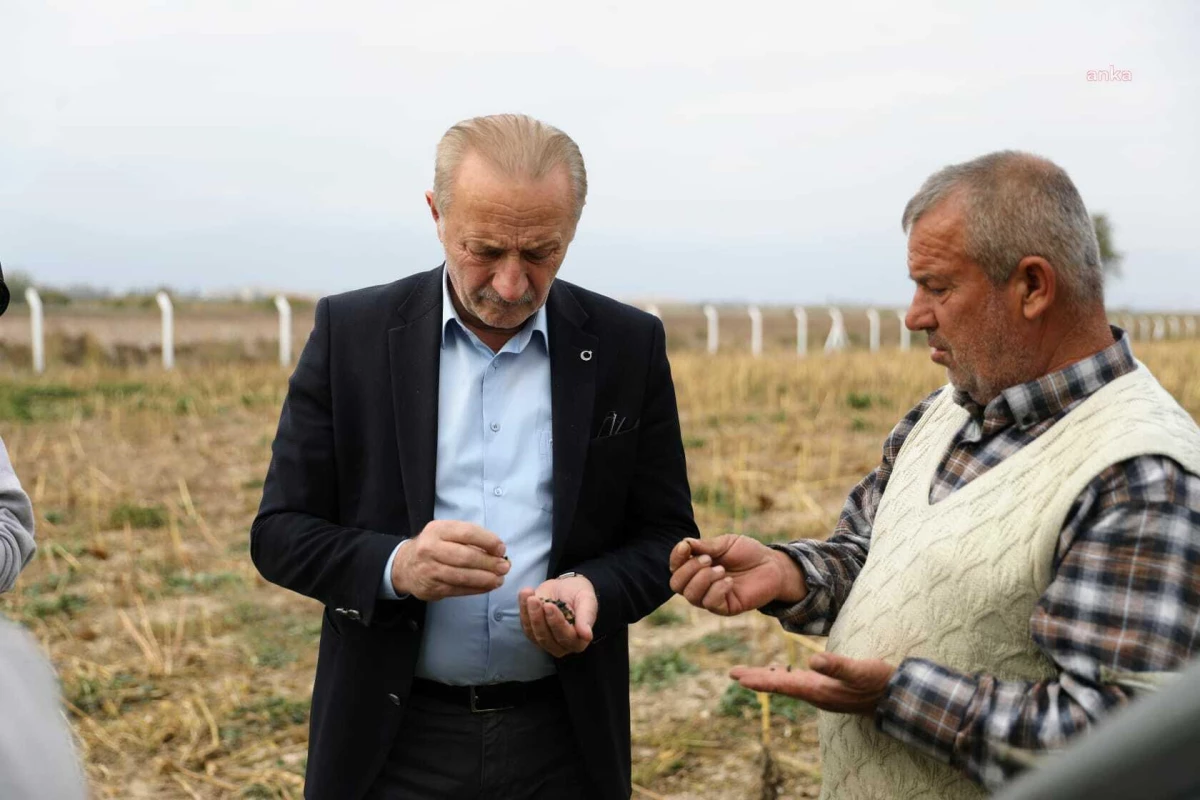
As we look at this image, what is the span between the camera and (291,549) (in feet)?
9.48

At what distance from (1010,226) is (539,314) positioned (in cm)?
120

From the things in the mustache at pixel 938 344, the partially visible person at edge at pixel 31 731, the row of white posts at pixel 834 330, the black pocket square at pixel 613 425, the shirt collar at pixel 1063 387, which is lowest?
the row of white posts at pixel 834 330

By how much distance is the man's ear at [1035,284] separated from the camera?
238 centimetres

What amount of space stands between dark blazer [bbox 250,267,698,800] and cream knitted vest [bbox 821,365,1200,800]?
0.60 m

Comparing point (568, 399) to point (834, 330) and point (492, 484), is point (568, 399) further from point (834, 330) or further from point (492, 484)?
point (834, 330)

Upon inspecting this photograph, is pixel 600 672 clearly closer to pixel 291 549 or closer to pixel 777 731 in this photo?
pixel 291 549

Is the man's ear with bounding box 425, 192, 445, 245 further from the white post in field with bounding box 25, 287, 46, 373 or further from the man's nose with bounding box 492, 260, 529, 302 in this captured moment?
the white post in field with bounding box 25, 287, 46, 373

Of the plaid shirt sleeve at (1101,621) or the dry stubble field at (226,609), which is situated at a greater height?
the plaid shirt sleeve at (1101,621)

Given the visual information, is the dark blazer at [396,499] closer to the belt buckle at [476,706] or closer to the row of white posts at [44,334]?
the belt buckle at [476,706]

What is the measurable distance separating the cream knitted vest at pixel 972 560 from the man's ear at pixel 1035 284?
0.21 meters

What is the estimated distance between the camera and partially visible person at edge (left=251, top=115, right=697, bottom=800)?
2852mm

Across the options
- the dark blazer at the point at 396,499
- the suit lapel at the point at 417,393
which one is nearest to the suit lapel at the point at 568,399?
the dark blazer at the point at 396,499

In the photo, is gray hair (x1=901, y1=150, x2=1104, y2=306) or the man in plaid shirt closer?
the man in plaid shirt

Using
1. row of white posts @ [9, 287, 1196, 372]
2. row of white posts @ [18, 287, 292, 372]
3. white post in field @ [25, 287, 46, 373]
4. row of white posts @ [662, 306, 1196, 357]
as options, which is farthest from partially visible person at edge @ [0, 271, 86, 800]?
white post in field @ [25, 287, 46, 373]
